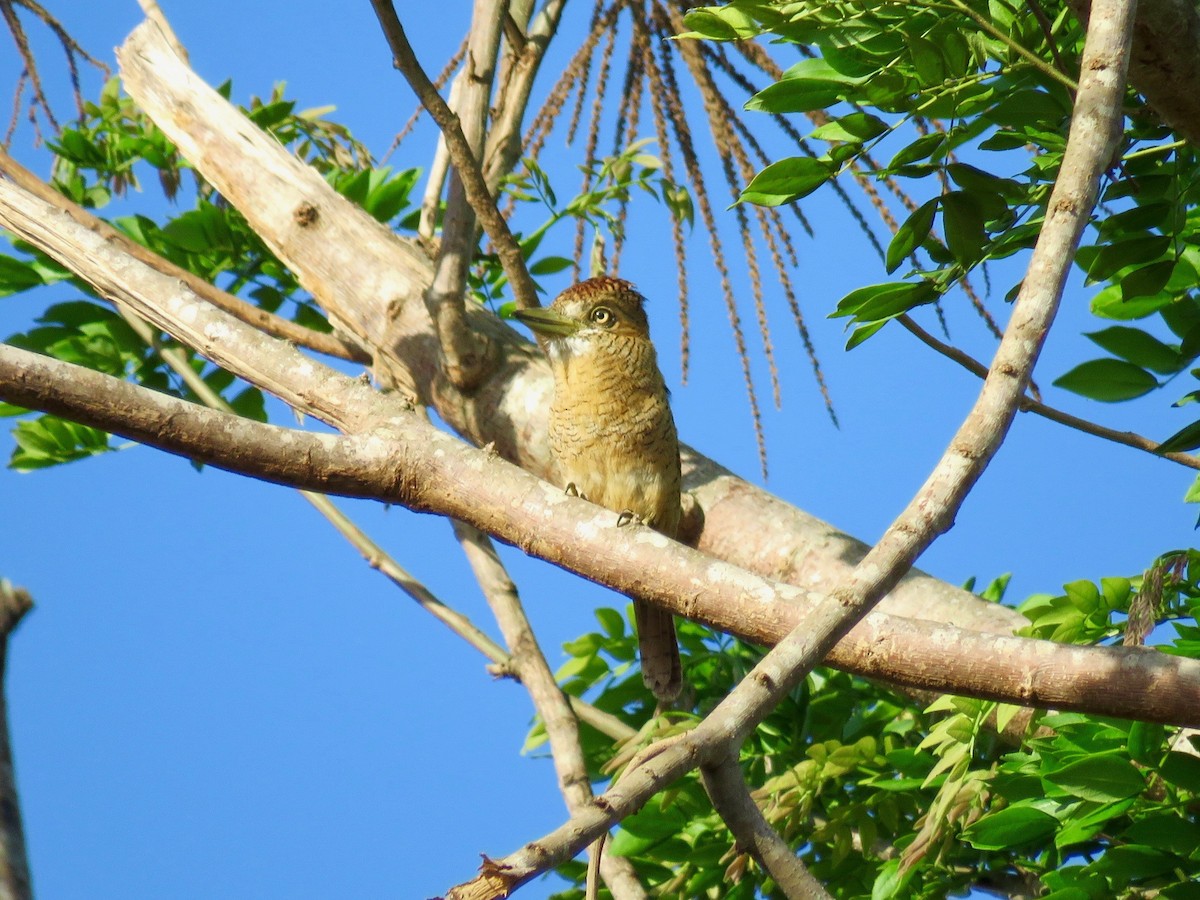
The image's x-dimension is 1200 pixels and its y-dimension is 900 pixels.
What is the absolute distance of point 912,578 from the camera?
2.64 metres

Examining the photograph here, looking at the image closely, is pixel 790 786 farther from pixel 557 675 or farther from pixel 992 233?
pixel 992 233

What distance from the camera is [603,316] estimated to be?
3.61m

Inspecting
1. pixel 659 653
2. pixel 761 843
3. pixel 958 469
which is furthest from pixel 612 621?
pixel 958 469

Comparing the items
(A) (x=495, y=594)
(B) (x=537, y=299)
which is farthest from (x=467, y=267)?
(A) (x=495, y=594)

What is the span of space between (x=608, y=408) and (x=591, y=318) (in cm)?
29

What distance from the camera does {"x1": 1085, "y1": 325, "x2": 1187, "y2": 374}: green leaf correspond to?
7.70 ft

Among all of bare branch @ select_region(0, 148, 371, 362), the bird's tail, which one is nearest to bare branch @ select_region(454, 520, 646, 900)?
the bird's tail

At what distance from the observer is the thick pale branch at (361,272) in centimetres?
324

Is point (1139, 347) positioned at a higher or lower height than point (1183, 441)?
higher

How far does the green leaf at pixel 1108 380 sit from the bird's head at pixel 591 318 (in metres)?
1.40

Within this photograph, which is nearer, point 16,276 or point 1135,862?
point 1135,862

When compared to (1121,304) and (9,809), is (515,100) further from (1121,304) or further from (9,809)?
(9,809)

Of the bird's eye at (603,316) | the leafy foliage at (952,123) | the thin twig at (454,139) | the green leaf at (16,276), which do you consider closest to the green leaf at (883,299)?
the leafy foliage at (952,123)

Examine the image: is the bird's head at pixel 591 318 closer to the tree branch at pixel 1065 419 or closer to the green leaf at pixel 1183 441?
the tree branch at pixel 1065 419
